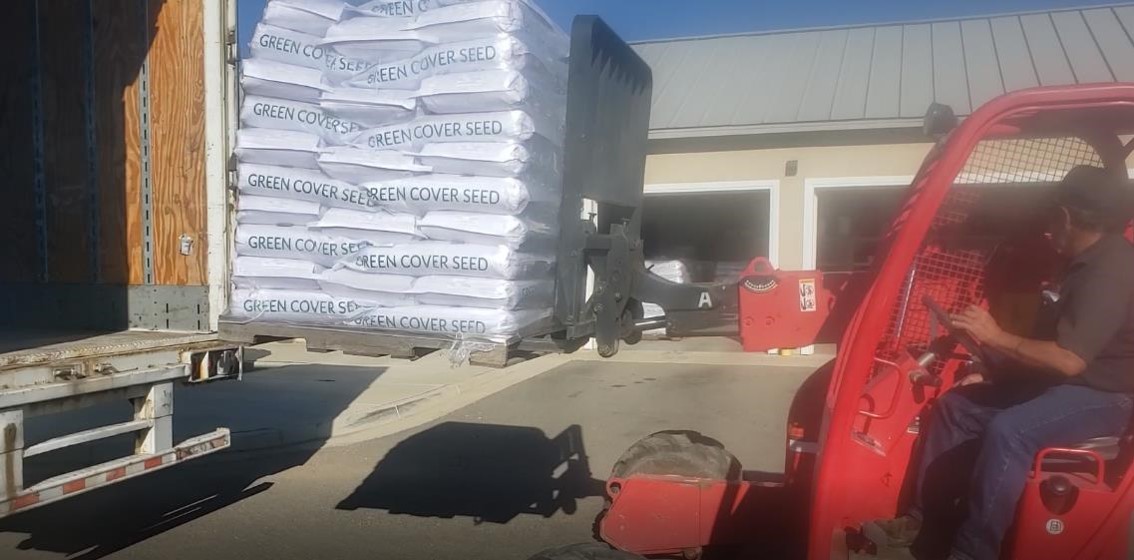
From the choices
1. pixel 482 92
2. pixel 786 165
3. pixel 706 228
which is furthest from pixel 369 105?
pixel 706 228

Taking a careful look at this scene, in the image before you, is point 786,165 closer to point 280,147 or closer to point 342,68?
point 342,68

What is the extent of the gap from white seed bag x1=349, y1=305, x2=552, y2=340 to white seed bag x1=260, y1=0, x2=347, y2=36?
1.25 meters

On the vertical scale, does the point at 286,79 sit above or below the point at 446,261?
above

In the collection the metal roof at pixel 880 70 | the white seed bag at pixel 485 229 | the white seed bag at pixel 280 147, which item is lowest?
the white seed bag at pixel 485 229

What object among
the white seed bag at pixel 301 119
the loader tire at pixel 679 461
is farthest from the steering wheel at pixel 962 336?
the white seed bag at pixel 301 119

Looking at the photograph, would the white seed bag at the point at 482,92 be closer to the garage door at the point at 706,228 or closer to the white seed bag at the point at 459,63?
the white seed bag at the point at 459,63

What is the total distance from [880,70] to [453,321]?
45.6 feet

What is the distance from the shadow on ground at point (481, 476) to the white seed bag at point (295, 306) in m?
2.51

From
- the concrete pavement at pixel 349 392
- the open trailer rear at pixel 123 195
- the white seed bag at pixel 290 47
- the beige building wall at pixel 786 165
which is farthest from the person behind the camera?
the beige building wall at pixel 786 165

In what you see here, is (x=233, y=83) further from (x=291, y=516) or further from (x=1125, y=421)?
(x=1125, y=421)

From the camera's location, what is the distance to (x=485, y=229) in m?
3.71

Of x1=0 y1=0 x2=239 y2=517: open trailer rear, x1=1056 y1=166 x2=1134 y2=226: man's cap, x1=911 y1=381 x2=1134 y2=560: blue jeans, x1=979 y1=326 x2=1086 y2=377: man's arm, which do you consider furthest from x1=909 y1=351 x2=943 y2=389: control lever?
x1=0 y1=0 x2=239 y2=517: open trailer rear

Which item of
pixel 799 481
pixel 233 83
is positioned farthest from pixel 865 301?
pixel 233 83

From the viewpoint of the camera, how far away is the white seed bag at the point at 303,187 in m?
3.87
